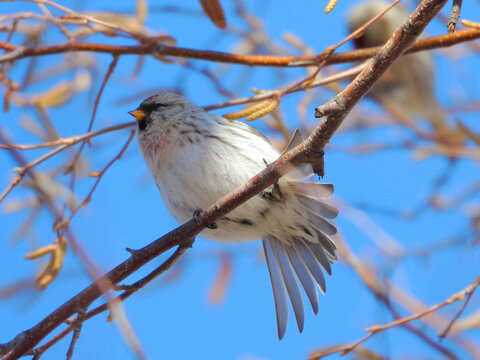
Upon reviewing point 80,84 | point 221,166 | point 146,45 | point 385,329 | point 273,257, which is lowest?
point 385,329

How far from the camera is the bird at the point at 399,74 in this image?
348 cm

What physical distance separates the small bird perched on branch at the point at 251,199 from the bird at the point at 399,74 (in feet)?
3.85

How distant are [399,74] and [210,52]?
1.68 meters

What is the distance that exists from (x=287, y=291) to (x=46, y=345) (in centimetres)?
104

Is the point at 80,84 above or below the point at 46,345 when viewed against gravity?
above

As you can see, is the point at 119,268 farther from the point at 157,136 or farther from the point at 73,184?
the point at 157,136

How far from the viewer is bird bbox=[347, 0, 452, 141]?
11.4ft

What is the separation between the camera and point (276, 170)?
1.59m

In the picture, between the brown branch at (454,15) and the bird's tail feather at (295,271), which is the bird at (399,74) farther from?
the brown branch at (454,15)

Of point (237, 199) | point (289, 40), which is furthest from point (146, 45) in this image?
point (237, 199)

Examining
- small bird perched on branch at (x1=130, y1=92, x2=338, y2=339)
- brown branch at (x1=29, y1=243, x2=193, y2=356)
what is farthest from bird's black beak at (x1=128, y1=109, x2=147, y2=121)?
brown branch at (x1=29, y1=243, x2=193, y2=356)

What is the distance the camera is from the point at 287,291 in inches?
95.7

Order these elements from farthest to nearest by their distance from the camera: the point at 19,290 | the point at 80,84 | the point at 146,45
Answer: the point at 80,84 < the point at 146,45 < the point at 19,290

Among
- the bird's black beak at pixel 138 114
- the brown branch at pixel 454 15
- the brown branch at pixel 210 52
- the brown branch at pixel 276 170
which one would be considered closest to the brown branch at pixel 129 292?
the brown branch at pixel 276 170
